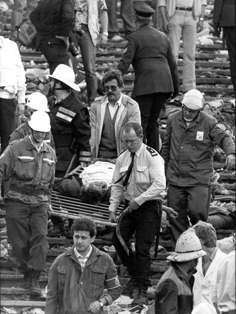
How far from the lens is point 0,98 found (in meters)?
21.2

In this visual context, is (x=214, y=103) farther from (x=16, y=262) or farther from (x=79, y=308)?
(x=79, y=308)

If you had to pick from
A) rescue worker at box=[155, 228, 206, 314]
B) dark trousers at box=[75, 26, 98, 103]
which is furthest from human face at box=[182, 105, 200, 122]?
dark trousers at box=[75, 26, 98, 103]

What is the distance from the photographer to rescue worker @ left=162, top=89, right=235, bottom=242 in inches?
767

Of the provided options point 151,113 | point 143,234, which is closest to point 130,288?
point 143,234

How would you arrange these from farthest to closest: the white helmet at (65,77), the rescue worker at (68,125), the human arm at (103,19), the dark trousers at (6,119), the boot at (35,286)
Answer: the human arm at (103,19) → the dark trousers at (6,119) → the white helmet at (65,77) → the rescue worker at (68,125) → the boot at (35,286)

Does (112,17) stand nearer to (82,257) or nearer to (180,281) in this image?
(82,257)

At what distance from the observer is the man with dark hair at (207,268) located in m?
15.0

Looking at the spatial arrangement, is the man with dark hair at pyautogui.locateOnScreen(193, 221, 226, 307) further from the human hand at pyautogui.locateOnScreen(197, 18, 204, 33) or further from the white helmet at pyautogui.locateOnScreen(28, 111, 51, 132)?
the human hand at pyautogui.locateOnScreen(197, 18, 204, 33)

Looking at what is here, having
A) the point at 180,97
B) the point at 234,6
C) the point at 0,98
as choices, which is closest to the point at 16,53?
the point at 0,98

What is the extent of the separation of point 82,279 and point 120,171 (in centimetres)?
251

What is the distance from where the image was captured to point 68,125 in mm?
20562

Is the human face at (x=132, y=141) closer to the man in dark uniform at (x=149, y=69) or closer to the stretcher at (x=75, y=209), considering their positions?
the stretcher at (x=75, y=209)

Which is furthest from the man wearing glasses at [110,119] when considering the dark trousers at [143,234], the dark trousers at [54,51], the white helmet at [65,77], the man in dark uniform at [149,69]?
the dark trousers at [54,51]

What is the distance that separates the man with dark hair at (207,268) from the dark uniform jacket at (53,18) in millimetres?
6700
